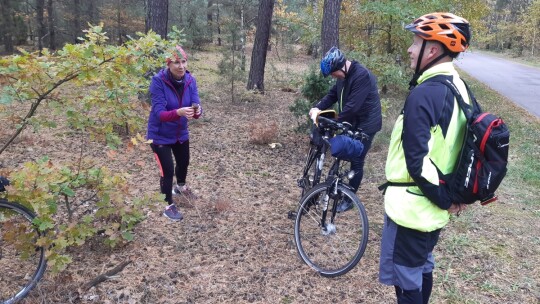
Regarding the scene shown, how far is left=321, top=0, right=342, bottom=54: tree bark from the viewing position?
28.5 ft

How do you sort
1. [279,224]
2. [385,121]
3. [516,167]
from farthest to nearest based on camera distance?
[385,121]
[516,167]
[279,224]

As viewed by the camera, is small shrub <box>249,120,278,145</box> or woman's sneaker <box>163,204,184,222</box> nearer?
woman's sneaker <box>163,204,184,222</box>

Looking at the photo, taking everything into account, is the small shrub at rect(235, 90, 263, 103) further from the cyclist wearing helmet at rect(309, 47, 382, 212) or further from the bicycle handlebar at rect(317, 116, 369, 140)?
the bicycle handlebar at rect(317, 116, 369, 140)

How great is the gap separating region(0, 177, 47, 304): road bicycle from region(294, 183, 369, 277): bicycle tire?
2.35 metres

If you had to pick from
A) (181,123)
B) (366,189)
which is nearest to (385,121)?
(366,189)

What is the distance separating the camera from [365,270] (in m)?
3.83

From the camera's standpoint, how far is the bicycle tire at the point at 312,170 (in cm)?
423

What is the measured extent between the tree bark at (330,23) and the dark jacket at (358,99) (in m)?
4.72

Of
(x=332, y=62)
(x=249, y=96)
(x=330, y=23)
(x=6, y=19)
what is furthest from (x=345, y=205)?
(x=6, y=19)

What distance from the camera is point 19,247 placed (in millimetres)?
3182

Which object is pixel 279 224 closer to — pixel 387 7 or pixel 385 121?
pixel 385 121

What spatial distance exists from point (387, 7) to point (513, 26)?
150 ft

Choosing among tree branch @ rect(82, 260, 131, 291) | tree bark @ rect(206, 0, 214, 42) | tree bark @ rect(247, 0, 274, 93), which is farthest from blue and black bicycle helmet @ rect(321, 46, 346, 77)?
tree bark @ rect(206, 0, 214, 42)

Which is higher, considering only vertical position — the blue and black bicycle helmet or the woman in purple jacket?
the blue and black bicycle helmet
